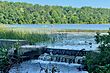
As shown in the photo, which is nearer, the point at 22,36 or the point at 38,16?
the point at 22,36

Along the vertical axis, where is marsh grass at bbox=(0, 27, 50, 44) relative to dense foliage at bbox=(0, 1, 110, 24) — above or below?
above

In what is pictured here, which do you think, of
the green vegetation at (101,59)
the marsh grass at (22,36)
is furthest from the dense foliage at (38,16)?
the green vegetation at (101,59)

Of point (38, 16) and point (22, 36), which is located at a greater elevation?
point (22, 36)

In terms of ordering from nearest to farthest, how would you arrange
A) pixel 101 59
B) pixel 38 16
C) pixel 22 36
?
pixel 101 59 < pixel 22 36 < pixel 38 16

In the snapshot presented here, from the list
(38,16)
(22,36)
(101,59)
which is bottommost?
(38,16)

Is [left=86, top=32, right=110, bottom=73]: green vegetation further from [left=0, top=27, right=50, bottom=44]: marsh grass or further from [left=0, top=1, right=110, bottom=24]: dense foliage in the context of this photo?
[left=0, top=1, right=110, bottom=24]: dense foliage

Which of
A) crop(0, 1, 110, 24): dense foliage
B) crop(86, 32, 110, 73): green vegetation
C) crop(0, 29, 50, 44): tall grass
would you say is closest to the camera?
crop(86, 32, 110, 73): green vegetation

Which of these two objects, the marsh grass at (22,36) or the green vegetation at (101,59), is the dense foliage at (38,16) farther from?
the green vegetation at (101,59)

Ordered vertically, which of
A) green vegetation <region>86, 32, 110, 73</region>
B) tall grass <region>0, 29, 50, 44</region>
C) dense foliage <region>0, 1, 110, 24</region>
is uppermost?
green vegetation <region>86, 32, 110, 73</region>

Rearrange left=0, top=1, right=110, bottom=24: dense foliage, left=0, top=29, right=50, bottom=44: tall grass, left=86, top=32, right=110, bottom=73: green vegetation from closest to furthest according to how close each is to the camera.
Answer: left=86, top=32, right=110, bottom=73: green vegetation < left=0, top=29, right=50, bottom=44: tall grass < left=0, top=1, right=110, bottom=24: dense foliage

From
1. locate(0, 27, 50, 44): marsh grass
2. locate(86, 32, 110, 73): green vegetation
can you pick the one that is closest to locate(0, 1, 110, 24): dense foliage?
locate(0, 27, 50, 44): marsh grass

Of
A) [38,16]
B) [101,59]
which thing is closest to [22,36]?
[101,59]

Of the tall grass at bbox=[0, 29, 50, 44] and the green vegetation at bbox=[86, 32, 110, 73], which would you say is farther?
the tall grass at bbox=[0, 29, 50, 44]

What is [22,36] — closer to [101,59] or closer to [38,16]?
[101,59]
